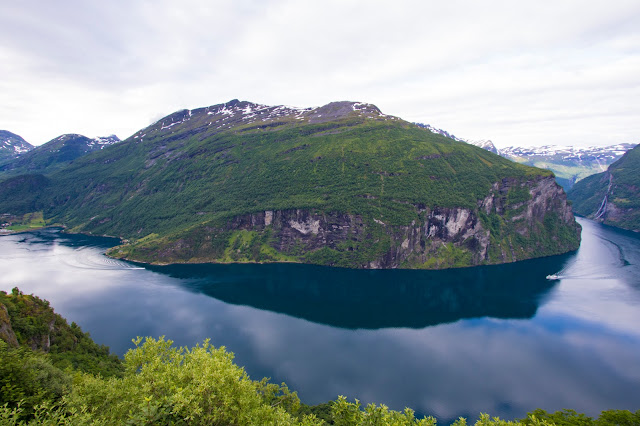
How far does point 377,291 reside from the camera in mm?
113000

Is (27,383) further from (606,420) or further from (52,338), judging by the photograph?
Answer: (606,420)

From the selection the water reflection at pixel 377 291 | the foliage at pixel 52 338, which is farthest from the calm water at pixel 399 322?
the foliage at pixel 52 338

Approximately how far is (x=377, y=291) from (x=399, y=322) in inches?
978

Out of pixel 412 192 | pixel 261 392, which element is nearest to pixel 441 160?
pixel 412 192

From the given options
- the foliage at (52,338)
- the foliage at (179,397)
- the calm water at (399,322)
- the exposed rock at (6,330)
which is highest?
the foliage at (179,397)

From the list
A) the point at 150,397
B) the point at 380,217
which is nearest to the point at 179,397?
the point at 150,397

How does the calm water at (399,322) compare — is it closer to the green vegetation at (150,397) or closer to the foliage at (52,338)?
the foliage at (52,338)

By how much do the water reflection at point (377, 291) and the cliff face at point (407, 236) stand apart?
25.8 feet

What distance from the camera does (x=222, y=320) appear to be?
88750 millimetres

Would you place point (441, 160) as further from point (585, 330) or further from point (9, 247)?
point (9, 247)

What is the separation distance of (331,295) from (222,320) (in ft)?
128

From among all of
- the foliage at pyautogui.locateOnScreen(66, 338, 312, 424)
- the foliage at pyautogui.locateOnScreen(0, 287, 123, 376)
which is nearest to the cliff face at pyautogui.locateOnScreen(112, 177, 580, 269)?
the foliage at pyautogui.locateOnScreen(0, 287, 123, 376)

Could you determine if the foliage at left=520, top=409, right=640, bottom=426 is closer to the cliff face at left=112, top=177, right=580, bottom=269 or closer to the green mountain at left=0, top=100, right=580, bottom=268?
the green mountain at left=0, top=100, right=580, bottom=268

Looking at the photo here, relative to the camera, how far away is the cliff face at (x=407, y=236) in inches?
5753
